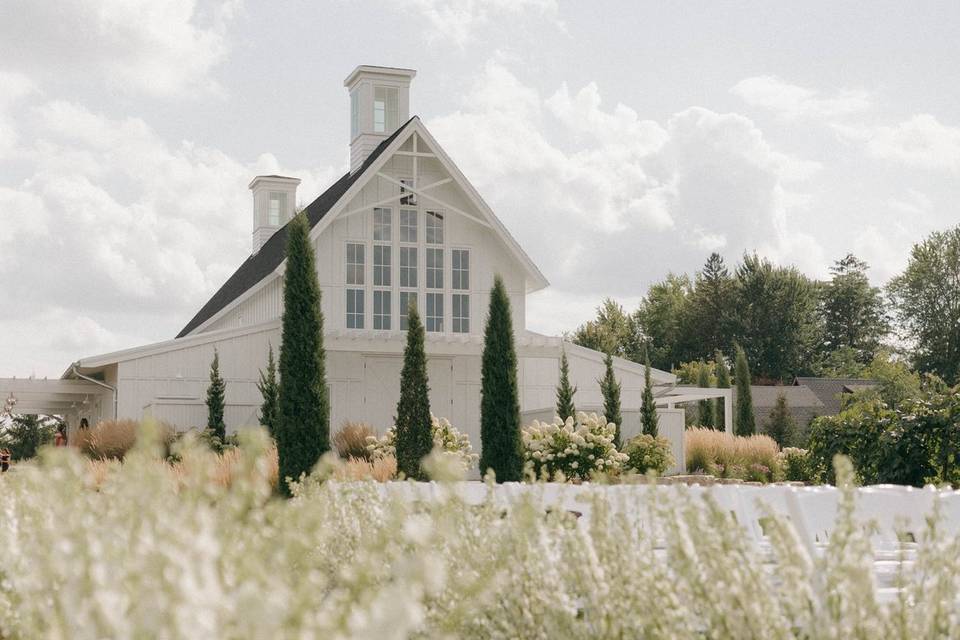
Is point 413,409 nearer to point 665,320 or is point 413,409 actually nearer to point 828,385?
point 828,385

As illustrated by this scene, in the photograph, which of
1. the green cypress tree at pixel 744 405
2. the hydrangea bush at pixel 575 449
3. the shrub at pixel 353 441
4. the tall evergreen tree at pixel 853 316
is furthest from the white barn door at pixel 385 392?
the tall evergreen tree at pixel 853 316

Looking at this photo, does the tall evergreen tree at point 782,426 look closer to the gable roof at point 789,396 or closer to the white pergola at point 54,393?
the gable roof at point 789,396

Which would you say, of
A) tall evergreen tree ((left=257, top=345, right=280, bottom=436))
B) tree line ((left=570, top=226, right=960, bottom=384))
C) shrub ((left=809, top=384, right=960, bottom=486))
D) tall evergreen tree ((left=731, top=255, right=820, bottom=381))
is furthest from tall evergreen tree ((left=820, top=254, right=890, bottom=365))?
shrub ((left=809, top=384, right=960, bottom=486))

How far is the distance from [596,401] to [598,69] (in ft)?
34.3

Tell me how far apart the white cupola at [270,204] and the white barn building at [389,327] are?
659 cm

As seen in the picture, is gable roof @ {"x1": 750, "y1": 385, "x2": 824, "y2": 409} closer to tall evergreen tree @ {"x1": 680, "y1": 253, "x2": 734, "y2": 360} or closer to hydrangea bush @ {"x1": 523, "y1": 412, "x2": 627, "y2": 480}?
tall evergreen tree @ {"x1": 680, "y1": 253, "x2": 734, "y2": 360}

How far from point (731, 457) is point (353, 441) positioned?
837cm

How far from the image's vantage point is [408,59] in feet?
83.9

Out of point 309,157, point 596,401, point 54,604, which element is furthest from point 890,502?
point 596,401

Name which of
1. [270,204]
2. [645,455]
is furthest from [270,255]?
[645,455]

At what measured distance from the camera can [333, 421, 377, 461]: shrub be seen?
1891 cm

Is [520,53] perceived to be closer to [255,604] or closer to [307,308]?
[307,308]

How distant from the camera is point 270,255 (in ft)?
86.5

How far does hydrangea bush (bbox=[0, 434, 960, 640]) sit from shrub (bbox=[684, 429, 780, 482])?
61.6 feet
